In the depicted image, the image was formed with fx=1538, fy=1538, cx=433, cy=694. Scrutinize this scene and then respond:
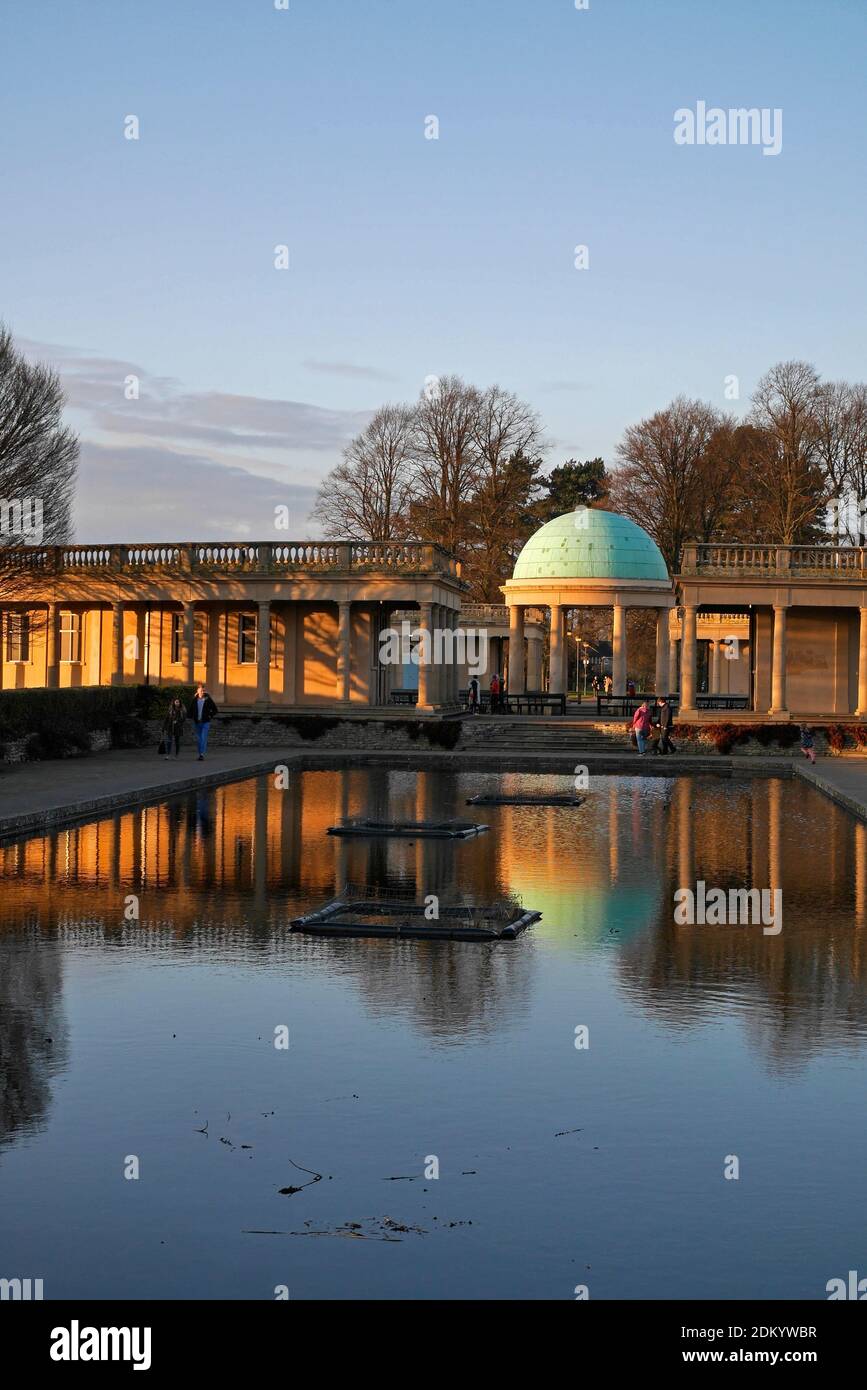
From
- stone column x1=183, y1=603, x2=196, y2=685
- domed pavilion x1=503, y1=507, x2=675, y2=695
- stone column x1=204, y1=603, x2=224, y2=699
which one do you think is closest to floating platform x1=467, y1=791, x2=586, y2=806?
stone column x1=183, y1=603, x2=196, y2=685

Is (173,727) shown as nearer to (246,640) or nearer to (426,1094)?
(246,640)

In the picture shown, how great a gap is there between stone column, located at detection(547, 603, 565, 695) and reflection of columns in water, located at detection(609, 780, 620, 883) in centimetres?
2741

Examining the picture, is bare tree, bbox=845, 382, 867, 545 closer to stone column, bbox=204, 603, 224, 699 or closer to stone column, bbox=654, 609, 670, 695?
stone column, bbox=654, 609, 670, 695

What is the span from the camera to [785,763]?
3909cm

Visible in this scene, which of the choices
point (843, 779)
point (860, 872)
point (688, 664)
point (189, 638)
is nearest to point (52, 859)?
point (860, 872)

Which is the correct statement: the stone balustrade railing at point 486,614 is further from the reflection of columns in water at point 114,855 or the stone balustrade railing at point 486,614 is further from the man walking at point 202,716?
the reflection of columns in water at point 114,855

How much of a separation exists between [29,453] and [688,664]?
21612mm

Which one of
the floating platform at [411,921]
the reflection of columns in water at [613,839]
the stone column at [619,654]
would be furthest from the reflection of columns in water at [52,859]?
the stone column at [619,654]

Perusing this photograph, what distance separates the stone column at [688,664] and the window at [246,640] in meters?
14.4

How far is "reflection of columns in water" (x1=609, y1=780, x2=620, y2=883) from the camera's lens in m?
18.5

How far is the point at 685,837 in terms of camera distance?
22.2 meters

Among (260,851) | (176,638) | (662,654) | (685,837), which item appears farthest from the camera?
(662,654)
